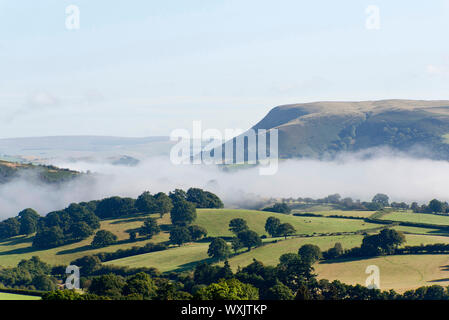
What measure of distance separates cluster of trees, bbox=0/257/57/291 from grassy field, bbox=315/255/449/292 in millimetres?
75944

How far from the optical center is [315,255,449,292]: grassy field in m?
142

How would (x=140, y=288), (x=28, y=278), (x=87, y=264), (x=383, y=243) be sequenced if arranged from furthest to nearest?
(x=87, y=264) → (x=383, y=243) → (x=28, y=278) → (x=140, y=288)

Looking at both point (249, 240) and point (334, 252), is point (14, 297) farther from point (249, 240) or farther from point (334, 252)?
point (334, 252)

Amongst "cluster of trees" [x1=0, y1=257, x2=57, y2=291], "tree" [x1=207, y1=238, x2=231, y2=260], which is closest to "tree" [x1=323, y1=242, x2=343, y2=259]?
"tree" [x1=207, y1=238, x2=231, y2=260]

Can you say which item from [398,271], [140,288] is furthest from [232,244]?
[140,288]

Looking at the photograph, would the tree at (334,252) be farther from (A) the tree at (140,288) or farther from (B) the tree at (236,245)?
(A) the tree at (140,288)

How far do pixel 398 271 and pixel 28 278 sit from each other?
105m

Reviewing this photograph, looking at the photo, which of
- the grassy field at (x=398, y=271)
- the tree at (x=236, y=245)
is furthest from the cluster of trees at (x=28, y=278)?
the grassy field at (x=398, y=271)

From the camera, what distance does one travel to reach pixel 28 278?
563 feet

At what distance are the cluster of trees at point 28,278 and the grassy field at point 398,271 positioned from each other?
75.9 metres

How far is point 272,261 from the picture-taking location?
576ft

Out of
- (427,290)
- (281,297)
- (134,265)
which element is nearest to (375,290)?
(427,290)
